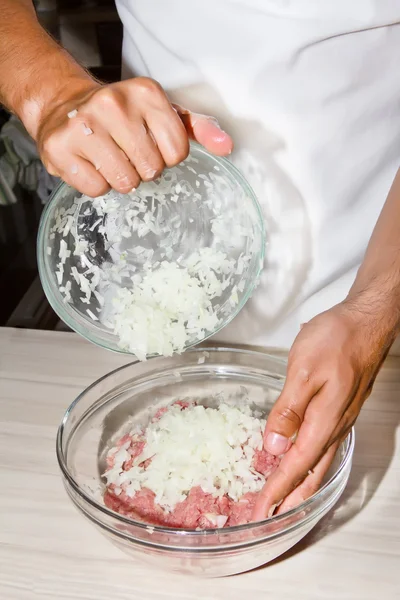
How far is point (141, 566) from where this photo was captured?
0.91 meters

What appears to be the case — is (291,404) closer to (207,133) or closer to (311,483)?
(311,483)

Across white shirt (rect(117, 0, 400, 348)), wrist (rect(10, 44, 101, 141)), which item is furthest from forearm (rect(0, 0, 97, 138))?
white shirt (rect(117, 0, 400, 348))

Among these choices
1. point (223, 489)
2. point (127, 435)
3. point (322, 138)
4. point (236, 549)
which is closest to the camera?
point (236, 549)

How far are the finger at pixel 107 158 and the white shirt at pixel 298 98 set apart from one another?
1.49ft

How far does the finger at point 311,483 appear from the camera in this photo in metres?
0.89

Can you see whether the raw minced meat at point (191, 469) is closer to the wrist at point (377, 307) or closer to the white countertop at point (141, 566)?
the white countertop at point (141, 566)

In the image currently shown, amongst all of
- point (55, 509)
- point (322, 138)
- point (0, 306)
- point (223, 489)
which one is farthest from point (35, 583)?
point (0, 306)

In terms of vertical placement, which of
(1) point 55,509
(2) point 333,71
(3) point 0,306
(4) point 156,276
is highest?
(2) point 333,71

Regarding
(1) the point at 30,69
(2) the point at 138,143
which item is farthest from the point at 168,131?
(1) the point at 30,69

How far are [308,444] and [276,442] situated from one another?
0.04m

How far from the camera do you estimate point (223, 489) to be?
0.97m

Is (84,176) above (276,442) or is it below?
above

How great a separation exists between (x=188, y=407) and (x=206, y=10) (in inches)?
26.2

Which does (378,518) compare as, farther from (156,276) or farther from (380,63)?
(380,63)
